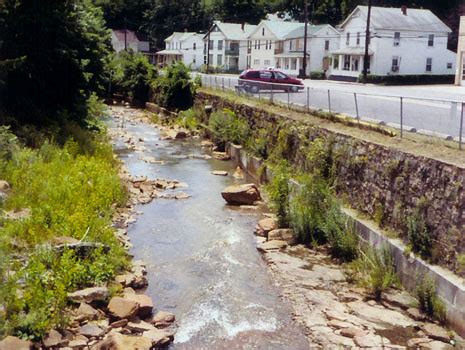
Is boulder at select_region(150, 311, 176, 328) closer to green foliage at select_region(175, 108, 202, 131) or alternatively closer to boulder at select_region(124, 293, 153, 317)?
boulder at select_region(124, 293, 153, 317)

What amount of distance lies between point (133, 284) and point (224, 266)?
2.36m

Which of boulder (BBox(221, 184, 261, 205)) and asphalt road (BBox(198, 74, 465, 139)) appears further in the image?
boulder (BBox(221, 184, 261, 205))

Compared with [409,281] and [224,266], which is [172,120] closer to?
[224,266]

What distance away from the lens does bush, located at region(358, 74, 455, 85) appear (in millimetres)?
52344

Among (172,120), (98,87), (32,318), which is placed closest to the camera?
(32,318)

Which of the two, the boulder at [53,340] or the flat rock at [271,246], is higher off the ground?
the boulder at [53,340]

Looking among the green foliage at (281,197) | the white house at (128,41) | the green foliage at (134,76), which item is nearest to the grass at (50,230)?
the green foliage at (281,197)

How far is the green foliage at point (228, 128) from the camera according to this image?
24947 mm

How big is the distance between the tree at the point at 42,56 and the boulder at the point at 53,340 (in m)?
12.2

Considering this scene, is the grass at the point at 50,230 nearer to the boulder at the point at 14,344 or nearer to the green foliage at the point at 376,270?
the boulder at the point at 14,344

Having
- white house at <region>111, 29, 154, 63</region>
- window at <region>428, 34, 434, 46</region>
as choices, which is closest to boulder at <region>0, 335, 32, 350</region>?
window at <region>428, 34, 434, 46</region>

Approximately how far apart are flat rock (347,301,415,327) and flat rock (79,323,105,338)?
Result: 447 cm

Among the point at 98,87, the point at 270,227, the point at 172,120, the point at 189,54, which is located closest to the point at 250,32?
the point at 189,54

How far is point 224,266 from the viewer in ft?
40.4
